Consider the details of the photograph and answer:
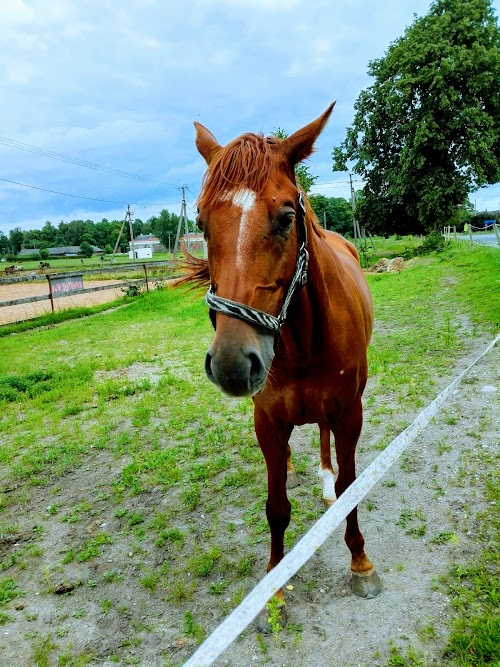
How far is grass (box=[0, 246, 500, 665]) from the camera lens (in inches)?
111

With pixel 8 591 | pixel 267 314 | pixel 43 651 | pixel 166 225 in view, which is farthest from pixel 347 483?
pixel 166 225

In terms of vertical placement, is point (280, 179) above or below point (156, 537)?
above

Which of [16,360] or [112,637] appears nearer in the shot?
[112,637]

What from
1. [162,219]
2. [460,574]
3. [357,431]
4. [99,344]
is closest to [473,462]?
[460,574]

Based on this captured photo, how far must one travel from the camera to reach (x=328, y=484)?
343 cm

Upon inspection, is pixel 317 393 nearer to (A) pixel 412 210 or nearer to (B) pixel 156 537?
(B) pixel 156 537

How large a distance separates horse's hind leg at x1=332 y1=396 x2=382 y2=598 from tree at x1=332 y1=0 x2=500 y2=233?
25.8 meters

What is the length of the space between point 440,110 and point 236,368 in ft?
95.6

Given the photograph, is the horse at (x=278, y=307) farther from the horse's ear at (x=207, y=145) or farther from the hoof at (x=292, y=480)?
the hoof at (x=292, y=480)

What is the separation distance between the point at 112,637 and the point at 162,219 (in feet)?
283

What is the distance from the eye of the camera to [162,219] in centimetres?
8375

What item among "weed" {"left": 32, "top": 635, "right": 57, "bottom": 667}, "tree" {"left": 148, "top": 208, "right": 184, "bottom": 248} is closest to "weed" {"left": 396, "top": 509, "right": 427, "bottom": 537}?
"weed" {"left": 32, "top": 635, "right": 57, "bottom": 667}

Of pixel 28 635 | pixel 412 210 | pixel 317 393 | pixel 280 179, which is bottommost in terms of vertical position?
pixel 28 635

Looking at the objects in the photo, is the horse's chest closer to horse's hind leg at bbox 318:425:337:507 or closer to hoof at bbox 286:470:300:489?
horse's hind leg at bbox 318:425:337:507
